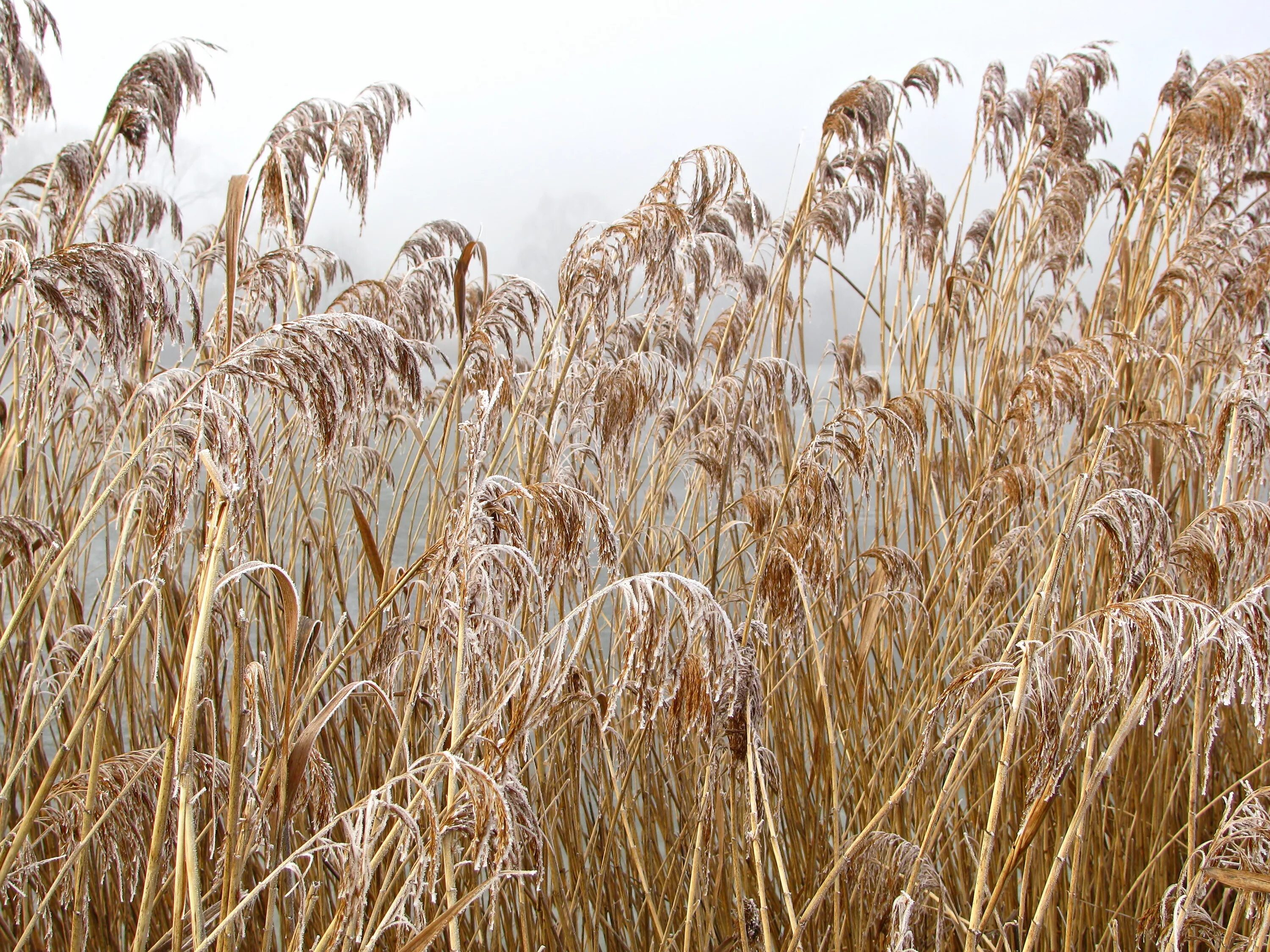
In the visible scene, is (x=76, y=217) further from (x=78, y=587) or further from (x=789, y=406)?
(x=789, y=406)

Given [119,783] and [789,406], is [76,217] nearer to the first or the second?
[119,783]

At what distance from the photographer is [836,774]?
4.59ft

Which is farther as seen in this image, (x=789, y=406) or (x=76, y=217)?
(x=789, y=406)

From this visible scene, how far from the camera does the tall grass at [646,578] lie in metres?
0.91

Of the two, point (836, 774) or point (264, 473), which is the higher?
point (264, 473)

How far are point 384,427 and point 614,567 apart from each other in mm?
1565

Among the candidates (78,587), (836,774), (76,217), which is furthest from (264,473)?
(836,774)

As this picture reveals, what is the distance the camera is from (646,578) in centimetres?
80

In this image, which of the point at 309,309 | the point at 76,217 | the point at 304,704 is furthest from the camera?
the point at 309,309

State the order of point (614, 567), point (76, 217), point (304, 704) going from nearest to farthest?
point (304, 704)
point (614, 567)
point (76, 217)

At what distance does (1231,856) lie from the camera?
1254mm

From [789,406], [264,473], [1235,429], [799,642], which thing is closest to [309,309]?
[264,473]

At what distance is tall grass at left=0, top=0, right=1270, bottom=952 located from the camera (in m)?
0.91

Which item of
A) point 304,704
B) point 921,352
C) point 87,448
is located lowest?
point 304,704
